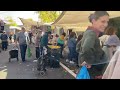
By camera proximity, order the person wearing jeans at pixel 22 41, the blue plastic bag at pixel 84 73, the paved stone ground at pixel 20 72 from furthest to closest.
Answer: the person wearing jeans at pixel 22 41 < the paved stone ground at pixel 20 72 < the blue plastic bag at pixel 84 73

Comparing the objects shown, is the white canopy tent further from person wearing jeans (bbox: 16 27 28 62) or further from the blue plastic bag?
person wearing jeans (bbox: 16 27 28 62)

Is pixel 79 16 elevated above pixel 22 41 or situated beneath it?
elevated above

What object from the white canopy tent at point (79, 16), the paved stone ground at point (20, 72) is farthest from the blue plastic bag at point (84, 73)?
the paved stone ground at point (20, 72)

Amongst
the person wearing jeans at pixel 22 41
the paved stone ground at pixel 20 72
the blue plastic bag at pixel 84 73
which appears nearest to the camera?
the blue plastic bag at pixel 84 73

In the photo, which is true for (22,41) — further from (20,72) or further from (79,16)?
(79,16)

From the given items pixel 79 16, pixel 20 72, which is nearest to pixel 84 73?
pixel 79 16

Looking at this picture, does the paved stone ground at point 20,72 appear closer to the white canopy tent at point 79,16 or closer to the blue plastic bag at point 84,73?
the white canopy tent at point 79,16

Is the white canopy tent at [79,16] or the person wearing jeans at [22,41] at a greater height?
the white canopy tent at [79,16]

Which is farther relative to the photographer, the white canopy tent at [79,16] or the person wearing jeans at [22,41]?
the person wearing jeans at [22,41]

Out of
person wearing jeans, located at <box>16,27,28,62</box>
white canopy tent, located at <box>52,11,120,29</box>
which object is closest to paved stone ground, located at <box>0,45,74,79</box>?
person wearing jeans, located at <box>16,27,28,62</box>
